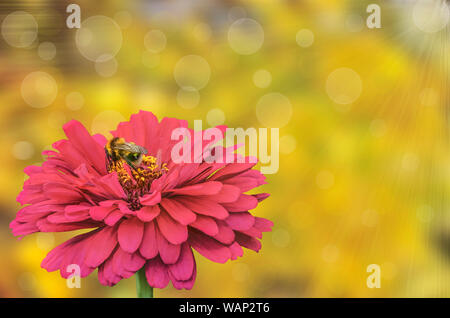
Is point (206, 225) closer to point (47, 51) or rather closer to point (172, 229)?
point (172, 229)

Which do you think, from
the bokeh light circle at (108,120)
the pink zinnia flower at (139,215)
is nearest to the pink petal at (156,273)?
the pink zinnia flower at (139,215)

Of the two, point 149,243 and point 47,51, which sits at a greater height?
point 47,51

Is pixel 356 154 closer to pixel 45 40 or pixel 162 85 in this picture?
pixel 162 85

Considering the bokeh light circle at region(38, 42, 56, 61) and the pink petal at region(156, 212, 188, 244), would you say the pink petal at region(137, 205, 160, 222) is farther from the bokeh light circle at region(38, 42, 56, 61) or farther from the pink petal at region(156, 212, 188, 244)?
the bokeh light circle at region(38, 42, 56, 61)

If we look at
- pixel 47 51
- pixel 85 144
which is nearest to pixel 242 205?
pixel 85 144

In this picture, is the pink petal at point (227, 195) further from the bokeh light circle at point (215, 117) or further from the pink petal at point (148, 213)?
the bokeh light circle at point (215, 117)
